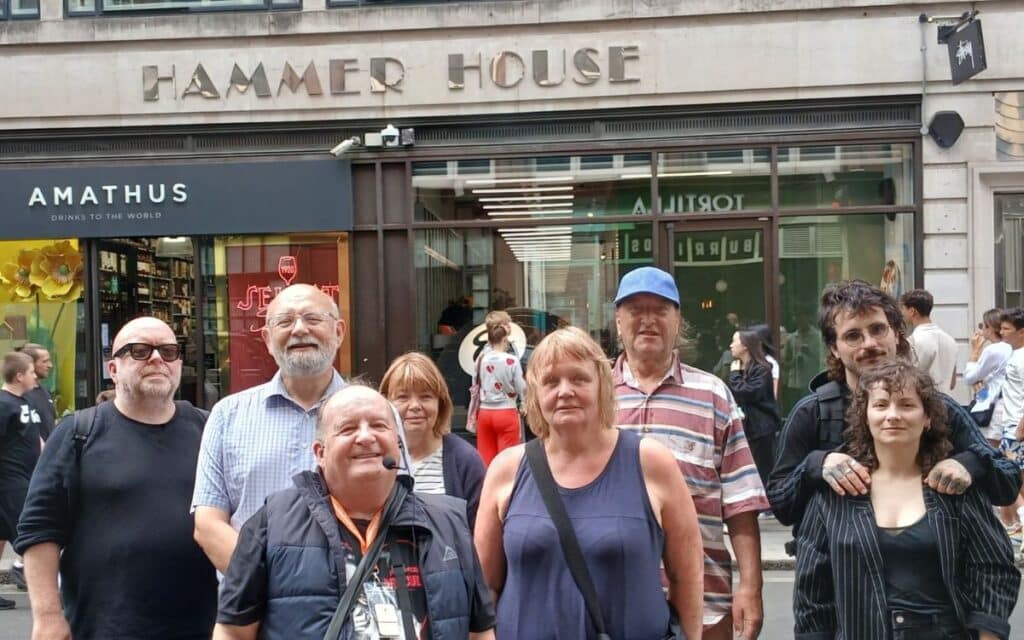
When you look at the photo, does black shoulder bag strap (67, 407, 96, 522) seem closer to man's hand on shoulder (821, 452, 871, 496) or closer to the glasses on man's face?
man's hand on shoulder (821, 452, 871, 496)

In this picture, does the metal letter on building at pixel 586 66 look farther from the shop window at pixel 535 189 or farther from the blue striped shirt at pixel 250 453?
the blue striped shirt at pixel 250 453

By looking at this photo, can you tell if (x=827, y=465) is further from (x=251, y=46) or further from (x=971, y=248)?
(x=251, y=46)

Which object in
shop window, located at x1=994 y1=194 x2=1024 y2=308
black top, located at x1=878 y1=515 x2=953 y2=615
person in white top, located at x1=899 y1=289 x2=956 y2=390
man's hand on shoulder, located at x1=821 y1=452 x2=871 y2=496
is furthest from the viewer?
shop window, located at x1=994 y1=194 x2=1024 y2=308

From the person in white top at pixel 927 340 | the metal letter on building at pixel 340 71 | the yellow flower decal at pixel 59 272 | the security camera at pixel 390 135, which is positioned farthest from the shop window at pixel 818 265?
the yellow flower decal at pixel 59 272

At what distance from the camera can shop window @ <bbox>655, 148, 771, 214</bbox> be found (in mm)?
13188

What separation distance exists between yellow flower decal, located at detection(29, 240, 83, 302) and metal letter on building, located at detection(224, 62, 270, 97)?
2.75 meters

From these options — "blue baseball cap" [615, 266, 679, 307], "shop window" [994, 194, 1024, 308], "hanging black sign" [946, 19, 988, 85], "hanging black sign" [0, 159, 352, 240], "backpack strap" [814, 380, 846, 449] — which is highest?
"hanging black sign" [946, 19, 988, 85]

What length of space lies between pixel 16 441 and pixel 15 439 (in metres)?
0.02

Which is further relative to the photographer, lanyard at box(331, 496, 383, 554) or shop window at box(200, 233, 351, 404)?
shop window at box(200, 233, 351, 404)

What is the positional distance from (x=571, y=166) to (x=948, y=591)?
1019 centimetres

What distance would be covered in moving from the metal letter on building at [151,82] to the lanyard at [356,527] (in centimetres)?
1173

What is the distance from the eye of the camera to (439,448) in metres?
5.10

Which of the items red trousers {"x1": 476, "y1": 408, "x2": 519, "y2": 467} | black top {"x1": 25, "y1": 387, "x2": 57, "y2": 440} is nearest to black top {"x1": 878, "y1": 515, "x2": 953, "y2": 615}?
black top {"x1": 25, "y1": 387, "x2": 57, "y2": 440}

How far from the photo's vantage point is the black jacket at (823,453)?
367 cm
